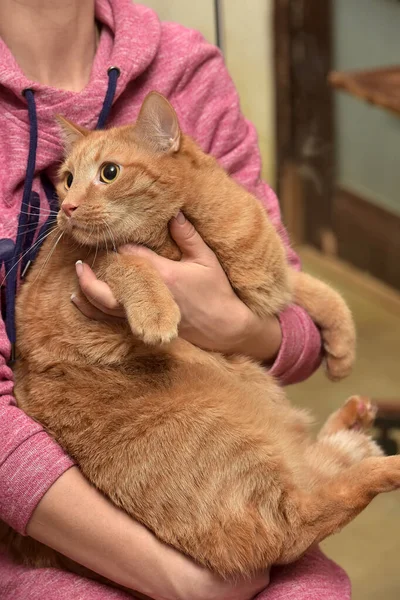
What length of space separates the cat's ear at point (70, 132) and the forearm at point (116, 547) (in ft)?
1.81

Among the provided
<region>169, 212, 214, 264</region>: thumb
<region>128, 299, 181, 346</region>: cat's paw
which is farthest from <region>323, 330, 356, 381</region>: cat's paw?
<region>128, 299, 181, 346</region>: cat's paw

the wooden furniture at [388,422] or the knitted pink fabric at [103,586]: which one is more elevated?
the knitted pink fabric at [103,586]

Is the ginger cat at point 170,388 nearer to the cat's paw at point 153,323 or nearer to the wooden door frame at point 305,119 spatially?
the cat's paw at point 153,323

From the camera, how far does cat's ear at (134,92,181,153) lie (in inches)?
52.1

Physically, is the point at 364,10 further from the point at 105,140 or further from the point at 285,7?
the point at 105,140

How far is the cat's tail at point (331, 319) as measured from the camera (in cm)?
158

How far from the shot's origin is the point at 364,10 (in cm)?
330

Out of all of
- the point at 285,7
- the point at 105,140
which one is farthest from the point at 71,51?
the point at 285,7

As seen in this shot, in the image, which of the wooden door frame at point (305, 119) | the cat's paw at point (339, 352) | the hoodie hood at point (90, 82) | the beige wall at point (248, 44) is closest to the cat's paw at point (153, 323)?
the hoodie hood at point (90, 82)

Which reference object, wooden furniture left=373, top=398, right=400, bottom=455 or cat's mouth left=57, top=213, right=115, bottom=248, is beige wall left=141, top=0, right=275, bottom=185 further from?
wooden furniture left=373, top=398, right=400, bottom=455

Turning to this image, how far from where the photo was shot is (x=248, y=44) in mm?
2600

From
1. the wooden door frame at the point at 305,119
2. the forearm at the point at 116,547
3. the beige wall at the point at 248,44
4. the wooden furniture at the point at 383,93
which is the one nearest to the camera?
the forearm at the point at 116,547

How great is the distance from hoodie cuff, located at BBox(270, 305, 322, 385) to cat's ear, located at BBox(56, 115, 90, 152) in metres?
0.47

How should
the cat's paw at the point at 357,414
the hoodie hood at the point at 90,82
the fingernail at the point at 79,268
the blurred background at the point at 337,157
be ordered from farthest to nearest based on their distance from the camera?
the blurred background at the point at 337,157, the cat's paw at the point at 357,414, the hoodie hood at the point at 90,82, the fingernail at the point at 79,268
